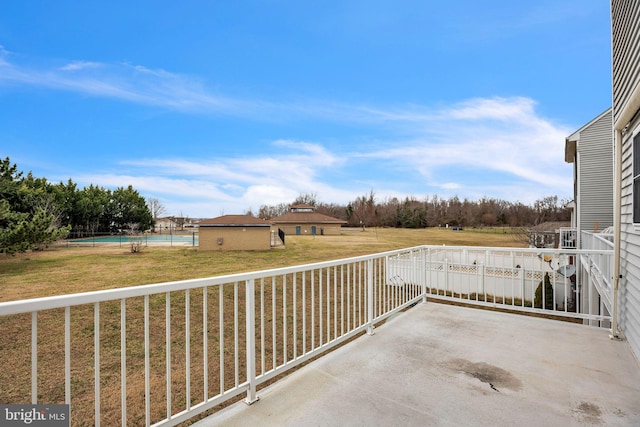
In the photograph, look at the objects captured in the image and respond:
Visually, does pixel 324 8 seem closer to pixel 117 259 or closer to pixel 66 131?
pixel 117 259

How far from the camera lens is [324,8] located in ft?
27.9

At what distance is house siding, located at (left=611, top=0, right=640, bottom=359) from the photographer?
2.61 meters

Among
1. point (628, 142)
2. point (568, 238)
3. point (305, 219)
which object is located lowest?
point (568, 238)

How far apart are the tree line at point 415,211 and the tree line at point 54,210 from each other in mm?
18901

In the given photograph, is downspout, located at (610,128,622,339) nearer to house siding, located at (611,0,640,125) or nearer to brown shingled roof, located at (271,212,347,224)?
house siding, located at (611,0,640,125)

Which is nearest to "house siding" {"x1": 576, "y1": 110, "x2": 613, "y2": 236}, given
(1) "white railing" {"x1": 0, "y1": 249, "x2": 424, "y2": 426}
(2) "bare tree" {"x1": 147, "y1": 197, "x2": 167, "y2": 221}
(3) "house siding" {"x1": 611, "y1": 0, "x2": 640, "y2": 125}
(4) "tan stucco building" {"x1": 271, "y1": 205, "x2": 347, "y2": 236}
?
(3) "house siding" {"x1": 611, "y1": 0, "x2": 640, "y2": 125}

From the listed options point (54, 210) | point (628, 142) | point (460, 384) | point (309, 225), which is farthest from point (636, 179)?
point (309, 225)

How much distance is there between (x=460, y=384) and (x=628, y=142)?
9.30ft

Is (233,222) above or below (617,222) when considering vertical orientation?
below

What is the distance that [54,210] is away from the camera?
2442cm

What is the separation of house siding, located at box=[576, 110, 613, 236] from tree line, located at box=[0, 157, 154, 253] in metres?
20.0

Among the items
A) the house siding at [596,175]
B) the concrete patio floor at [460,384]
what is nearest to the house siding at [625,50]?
the concrete patio floor at [460,384]

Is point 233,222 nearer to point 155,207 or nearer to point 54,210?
point 54,210

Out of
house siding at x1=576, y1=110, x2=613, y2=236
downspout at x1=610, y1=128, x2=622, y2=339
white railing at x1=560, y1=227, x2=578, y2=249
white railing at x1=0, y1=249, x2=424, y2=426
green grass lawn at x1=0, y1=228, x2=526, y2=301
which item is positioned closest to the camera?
white railing at x1=0, y1=249, x2=424, y2=426
